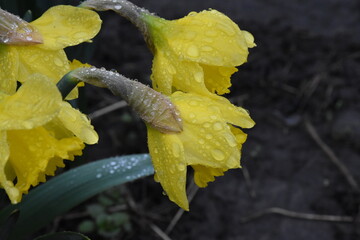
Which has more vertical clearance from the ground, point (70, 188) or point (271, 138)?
point (70, 188)

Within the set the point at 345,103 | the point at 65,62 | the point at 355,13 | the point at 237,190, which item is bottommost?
the point at 237,190

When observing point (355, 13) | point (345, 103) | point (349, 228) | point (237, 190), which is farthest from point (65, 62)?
point (355, 13)

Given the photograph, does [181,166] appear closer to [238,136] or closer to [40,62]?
[238,136]

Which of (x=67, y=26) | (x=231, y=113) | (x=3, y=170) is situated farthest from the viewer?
(x=67, y=26)

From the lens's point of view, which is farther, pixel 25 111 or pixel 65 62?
pixel 65 62

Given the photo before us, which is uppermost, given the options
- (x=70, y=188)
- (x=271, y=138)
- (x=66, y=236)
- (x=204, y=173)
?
(x=204, y=173)

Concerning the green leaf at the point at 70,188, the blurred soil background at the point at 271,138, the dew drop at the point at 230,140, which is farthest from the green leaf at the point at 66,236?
the blurred soil background at the point at 271,138

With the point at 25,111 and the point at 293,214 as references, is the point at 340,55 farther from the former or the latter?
the point at 25,111

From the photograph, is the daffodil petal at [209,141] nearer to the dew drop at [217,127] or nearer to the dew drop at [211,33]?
the dew drop at [217,127]

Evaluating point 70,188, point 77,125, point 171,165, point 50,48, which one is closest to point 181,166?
point 171,165
